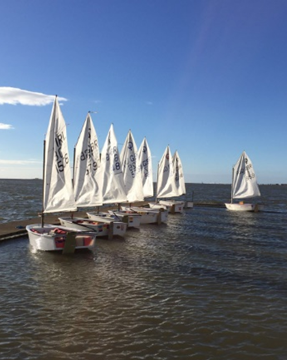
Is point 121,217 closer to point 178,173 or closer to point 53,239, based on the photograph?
point 53,239

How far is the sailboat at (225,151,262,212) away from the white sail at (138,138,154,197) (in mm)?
19238

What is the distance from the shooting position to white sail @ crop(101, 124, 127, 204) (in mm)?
32469

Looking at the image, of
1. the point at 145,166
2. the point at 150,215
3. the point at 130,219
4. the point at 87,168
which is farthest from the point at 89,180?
the point at 145,166

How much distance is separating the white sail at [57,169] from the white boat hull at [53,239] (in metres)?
1.84

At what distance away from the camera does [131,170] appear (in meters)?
39.1

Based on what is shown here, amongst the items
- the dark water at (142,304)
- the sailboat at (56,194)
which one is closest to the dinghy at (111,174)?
the sailboat at (56,194)

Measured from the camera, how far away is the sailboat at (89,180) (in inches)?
1064

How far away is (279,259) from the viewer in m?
21.8

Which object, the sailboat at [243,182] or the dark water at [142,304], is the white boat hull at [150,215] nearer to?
the dark water at [142,304]

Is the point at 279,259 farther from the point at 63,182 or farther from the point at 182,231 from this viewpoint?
the point at 63,182

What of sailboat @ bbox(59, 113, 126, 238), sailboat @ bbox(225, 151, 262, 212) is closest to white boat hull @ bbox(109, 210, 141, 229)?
sailboat @ bbox(59, 113, 126, 238)

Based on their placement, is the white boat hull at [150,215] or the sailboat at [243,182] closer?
the white boat hull at [150,215]

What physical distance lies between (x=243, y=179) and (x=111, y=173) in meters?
34.4

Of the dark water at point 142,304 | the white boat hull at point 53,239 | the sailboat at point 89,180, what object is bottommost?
the dark water at point 142,304
